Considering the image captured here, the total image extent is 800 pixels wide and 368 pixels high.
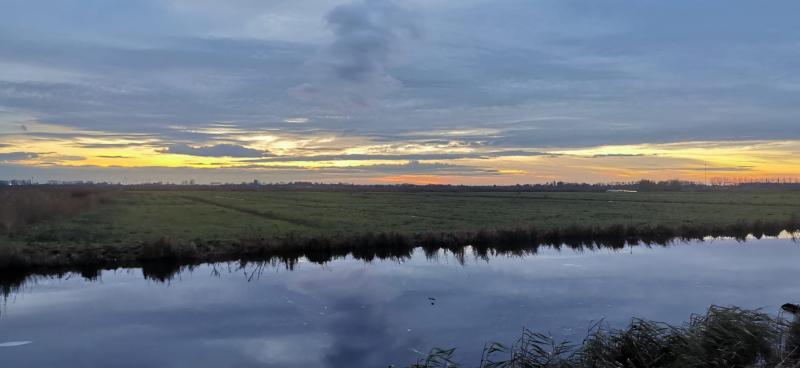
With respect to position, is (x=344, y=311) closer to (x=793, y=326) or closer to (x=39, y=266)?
(x=793, y=326)

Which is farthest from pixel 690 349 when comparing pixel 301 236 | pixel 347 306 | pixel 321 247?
pixel 301 236

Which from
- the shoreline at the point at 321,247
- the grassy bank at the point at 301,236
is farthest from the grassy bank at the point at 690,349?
the grassy bank at the point at 301,236

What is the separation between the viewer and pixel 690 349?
10.4 metres

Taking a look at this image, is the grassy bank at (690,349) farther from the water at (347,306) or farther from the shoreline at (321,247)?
the shoreline at (321,247)

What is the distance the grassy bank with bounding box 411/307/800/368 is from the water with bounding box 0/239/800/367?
9.60 feet

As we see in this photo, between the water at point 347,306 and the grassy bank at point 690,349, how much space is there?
2.93 metres

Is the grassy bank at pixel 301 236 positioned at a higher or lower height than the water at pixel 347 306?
higher

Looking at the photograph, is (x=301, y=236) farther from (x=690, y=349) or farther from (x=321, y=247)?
(x=690, y=349)

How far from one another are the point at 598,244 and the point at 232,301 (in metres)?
23.5

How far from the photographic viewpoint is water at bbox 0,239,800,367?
559 inches

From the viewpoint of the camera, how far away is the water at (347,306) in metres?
14.2

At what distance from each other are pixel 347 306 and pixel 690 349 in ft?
36.6

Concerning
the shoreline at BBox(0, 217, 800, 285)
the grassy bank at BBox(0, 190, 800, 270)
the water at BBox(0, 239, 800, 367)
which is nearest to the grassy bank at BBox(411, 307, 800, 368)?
the water at BBox(0, 239, 800, 367)

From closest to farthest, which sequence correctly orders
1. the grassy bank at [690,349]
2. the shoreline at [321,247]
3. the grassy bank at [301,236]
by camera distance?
the grassy bank at [690,349] < the shoreline at [321,247] < the grassy bank at [301,236]
